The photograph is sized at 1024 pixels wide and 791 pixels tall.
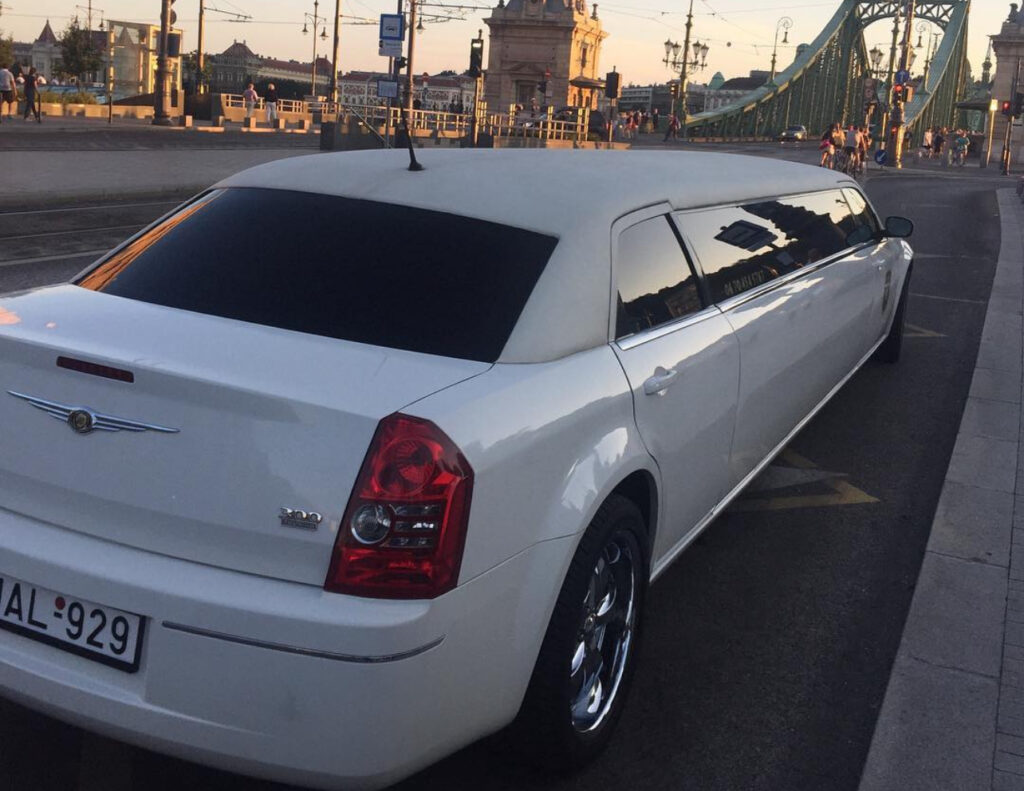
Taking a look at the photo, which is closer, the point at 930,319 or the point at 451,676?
the point at 451,676

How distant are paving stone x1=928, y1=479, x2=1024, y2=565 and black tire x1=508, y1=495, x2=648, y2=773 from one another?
87.9 inches

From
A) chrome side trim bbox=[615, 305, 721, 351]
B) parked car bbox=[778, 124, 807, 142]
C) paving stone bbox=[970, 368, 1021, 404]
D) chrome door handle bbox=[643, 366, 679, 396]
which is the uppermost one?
parked car bbox=[778, 124, 807, 142]

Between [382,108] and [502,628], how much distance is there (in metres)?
38.0

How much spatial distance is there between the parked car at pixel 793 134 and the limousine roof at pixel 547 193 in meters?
80.1

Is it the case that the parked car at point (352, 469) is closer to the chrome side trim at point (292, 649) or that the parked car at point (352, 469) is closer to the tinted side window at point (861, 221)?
the chrome side trim at point (292, 649)

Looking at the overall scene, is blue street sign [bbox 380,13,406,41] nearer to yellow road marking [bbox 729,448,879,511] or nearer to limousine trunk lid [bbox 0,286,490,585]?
yellow road marking [bbox 729,448,879,511]

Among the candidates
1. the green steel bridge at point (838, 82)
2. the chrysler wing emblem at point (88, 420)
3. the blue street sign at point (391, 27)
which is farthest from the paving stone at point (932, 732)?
the green steel bridge at point (838, 82)

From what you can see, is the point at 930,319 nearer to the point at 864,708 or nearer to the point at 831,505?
the point at 831,505

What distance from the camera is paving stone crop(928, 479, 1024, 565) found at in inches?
191

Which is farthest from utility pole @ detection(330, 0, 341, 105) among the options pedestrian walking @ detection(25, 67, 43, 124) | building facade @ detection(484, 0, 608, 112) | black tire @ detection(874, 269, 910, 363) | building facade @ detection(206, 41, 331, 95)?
building facade @ detection(206, 41, 331, 95)

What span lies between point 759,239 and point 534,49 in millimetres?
98805

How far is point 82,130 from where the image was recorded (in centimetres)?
3441

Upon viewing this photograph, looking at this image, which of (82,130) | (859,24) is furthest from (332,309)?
(859,24)

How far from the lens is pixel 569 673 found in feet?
9.52
